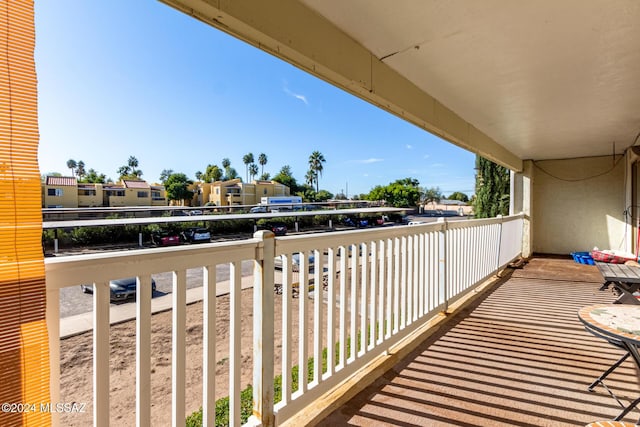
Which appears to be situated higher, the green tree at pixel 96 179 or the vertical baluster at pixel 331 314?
the green tree at pixel 96 179

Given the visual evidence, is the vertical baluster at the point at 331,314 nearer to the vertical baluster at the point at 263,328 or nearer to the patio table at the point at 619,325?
the vertical baluster at the point at 263,328

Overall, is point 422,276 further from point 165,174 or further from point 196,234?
point 165,174

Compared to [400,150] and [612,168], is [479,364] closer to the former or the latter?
[612,168]

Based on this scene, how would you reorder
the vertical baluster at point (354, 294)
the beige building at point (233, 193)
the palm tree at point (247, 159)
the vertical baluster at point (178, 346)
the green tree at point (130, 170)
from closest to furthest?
the vertical baluster at point (178, 346), the vertical baluster at point (354, 294), the beige building at point (233, 193), the green tree at point (130, 170), the palm tree at point (247, 159)

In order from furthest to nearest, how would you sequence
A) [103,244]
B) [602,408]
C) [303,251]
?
1. [103,244]
2. [602,408]
3. [303,251]

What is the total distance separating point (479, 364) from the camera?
7.11 ft

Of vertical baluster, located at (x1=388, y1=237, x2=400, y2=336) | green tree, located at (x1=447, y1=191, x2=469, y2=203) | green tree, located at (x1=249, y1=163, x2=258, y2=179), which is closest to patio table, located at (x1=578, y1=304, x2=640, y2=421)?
vertical baluster, located at (x1=388, y1=237, x2=400, y2=336)

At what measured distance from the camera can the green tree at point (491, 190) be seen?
12.3 metres

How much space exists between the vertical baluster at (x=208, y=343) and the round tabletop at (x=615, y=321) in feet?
5.86

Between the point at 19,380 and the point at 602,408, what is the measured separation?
2.53 meters

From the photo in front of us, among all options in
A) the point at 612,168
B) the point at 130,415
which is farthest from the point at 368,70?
the point at 612,168

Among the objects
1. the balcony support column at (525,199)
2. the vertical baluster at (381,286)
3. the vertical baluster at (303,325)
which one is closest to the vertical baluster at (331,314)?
the vertical baluster at (303,325)

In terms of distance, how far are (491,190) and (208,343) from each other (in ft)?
45.3

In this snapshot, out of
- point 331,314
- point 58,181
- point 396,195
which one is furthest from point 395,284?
point 396,195
